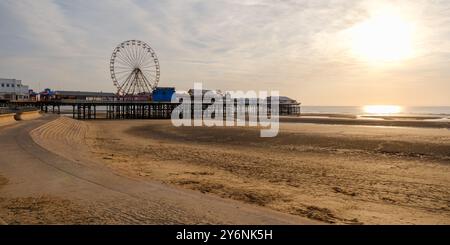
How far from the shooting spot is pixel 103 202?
718 cm

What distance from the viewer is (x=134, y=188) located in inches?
335

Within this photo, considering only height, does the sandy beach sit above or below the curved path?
below

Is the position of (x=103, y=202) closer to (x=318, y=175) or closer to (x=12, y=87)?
(x=318, y=175)

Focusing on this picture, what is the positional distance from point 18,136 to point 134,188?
12.2 m

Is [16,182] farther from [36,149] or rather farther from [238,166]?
[238,166]

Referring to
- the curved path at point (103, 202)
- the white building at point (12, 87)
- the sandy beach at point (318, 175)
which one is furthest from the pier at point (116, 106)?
the curved path at point (103, 202)

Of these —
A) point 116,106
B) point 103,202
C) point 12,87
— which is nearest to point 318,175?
point 103,202

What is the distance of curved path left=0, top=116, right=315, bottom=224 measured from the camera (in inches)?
246

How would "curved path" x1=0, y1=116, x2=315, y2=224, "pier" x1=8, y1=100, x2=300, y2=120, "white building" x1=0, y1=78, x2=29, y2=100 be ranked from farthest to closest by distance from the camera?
1. "white building" x1=0, y1=78, x2=29, y2=100
2. "pier" x1=8, y1=100, x2=300, y2=120
3. "curved path" x1=0, y1=116, x2=315, y2=224

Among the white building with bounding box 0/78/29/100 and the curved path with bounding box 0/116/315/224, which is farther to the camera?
the white building with bounding box 0/78/29/100

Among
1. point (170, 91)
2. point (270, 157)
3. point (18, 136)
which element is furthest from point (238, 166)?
point (170, 91)

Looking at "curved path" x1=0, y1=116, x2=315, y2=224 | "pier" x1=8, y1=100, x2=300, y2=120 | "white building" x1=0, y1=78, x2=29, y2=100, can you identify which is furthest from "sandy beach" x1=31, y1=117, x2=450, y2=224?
"white building" x1=0, y1=78, x2=29, y2=100

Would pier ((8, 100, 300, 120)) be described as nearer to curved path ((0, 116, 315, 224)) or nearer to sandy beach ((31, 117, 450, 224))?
sandy beach ((31, 117, 450, 224))

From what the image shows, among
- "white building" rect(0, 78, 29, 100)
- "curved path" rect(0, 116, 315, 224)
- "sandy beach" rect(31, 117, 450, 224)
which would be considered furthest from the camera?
"white building" rect(0, 78, 29, 100)
